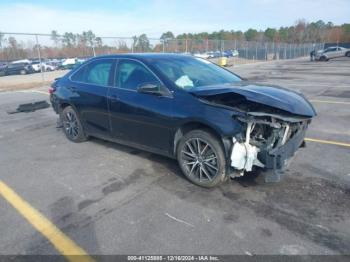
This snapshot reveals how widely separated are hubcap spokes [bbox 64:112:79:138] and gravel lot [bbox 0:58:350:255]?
Answer: 1.23ft

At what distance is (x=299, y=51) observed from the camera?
195 feet

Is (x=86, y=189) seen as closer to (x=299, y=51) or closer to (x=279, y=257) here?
(x=279, y=257)

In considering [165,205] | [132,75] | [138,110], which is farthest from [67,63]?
[165,205]

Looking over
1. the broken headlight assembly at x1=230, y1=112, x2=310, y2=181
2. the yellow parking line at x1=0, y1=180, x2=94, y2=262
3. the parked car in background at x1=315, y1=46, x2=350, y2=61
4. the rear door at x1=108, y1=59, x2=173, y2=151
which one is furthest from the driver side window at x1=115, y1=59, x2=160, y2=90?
the parked car in background at x1=315, y1=46, x2=350, y2=61

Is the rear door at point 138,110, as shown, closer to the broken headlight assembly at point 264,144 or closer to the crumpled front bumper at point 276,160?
the broken headlight assembly at point 264,144

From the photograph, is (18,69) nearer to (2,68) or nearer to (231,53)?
(2,68)

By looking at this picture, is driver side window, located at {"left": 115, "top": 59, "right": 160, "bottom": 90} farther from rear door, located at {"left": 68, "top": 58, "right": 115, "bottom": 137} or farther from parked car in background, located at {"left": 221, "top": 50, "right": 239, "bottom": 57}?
parked car in background, located at {"left": 221, "top": 50, "right": 239, "bottom": 57}

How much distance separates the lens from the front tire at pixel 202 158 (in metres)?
3.92

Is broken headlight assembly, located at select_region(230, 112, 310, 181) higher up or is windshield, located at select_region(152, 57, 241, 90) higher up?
windshield, located at select_region(152, 57, 241, 90)

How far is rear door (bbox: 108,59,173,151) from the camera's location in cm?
438

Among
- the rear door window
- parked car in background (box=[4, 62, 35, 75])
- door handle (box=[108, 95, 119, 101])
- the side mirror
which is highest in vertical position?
the rear door window

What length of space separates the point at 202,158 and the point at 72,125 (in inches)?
120

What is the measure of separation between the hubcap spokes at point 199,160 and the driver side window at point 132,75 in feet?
3.31

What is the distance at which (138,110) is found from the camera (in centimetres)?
460
